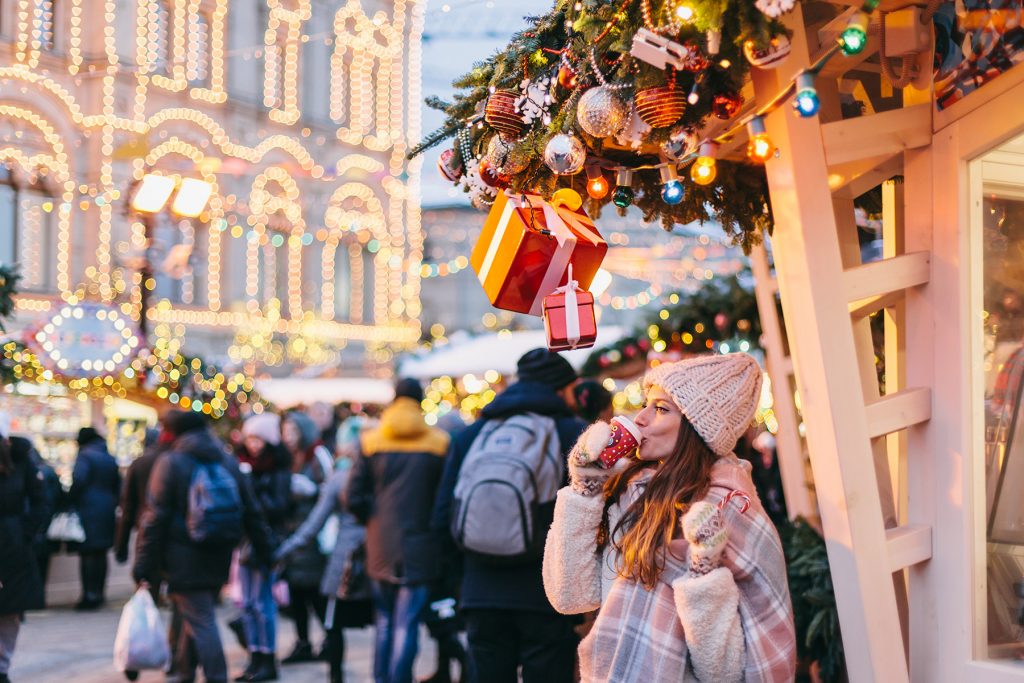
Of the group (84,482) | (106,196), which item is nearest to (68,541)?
(84,482)

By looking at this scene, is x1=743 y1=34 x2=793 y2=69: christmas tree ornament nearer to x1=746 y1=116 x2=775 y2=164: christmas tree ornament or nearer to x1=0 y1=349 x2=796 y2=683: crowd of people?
x1=746 y1=116 x2=775 y2=164: christmas tree ornament

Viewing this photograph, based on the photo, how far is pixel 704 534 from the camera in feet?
9.95

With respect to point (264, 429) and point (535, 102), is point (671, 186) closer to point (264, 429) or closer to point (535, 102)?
point (535, 102)

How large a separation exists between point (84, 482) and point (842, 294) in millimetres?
9833

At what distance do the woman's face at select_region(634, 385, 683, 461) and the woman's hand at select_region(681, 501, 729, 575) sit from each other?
322mm

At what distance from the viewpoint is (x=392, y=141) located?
94.1ft

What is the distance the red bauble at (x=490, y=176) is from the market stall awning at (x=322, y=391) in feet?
51.9

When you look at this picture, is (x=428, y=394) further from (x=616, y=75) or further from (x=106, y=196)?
(x=616, y=75)

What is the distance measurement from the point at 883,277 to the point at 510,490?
2.15 metres

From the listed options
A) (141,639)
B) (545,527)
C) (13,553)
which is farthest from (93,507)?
(545,527)

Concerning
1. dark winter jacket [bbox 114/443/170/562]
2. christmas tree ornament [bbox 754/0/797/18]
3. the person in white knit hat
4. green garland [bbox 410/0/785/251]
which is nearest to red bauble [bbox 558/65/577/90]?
green garland [bbox 410/0/785/251]

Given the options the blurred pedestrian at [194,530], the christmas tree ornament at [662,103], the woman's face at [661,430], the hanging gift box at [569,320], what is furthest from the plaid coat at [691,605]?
the blurred pedestrian at [194,530]

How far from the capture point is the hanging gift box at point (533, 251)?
366cm

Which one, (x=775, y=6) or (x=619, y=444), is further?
(x=619, y=444)
